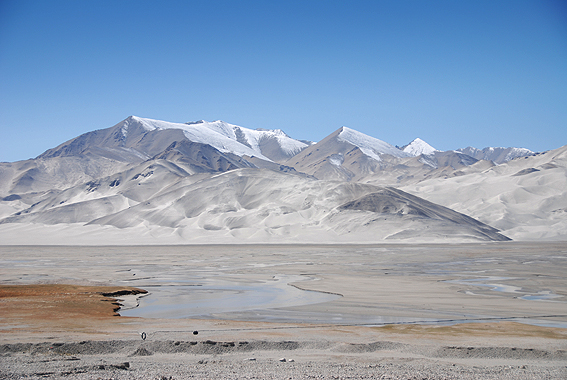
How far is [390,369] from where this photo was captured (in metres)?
12.2

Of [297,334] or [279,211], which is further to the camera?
[279,211]

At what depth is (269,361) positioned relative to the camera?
516 inches

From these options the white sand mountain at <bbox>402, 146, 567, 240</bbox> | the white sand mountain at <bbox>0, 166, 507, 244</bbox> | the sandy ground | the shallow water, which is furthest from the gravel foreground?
the white sand mountain at <bbox>402, 146, 567, 240</bbox>

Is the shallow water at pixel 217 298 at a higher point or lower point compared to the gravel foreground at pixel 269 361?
lower

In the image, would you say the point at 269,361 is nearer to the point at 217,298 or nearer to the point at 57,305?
the point at 57,305

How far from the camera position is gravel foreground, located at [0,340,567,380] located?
1163cm

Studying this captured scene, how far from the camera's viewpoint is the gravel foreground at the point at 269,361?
1163 centimetres

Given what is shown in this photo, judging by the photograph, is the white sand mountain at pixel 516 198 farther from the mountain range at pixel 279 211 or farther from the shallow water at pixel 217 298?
the shallow water at pixel 217 298

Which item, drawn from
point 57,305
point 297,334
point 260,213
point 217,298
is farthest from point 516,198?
point 297,334

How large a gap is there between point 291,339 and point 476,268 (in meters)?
34.8

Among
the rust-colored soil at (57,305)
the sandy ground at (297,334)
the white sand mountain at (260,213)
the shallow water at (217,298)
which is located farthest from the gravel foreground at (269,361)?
the white sand mountain at (260,213)

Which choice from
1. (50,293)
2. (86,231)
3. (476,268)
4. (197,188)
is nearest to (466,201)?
(197,188)

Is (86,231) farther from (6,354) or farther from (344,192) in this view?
(6,354)

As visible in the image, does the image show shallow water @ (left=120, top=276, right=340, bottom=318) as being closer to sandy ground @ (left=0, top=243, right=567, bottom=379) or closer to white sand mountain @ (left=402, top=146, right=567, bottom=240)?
sandy ground @ (left=0, top=243, right=567, bottom=379)
